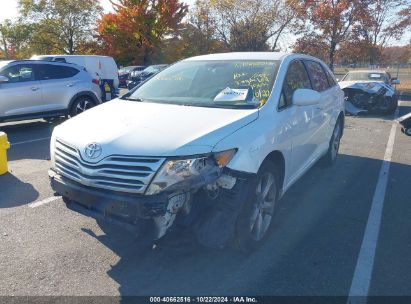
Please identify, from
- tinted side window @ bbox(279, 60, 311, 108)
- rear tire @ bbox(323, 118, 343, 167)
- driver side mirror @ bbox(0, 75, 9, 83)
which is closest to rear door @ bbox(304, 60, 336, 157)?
tinted side window @ bbox(279, 60, 311, 108)

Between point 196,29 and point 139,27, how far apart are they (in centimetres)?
506

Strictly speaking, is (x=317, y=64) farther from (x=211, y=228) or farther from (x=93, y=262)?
(x=93, y=262)

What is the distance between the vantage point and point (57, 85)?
376 inches

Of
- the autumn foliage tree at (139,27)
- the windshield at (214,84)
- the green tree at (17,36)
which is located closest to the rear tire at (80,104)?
the windshield at (214,84)

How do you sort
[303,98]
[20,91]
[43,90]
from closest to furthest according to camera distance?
[303,98] → [20,91] → [43,90]

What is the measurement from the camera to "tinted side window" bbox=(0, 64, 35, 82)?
882 centimetres

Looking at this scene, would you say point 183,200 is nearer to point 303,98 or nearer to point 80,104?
point 303,98

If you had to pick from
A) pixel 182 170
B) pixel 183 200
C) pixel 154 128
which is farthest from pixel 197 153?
pixel 154 128

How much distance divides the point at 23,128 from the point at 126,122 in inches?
291

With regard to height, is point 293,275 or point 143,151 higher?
point 143,151

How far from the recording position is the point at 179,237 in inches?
117

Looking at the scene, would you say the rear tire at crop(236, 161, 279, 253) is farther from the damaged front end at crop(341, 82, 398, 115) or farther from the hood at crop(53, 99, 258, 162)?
the damaged front end at crop(341, 82, 398, 115)

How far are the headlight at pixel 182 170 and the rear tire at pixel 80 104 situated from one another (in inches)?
310

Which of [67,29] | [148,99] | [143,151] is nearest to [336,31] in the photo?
[148,99]
